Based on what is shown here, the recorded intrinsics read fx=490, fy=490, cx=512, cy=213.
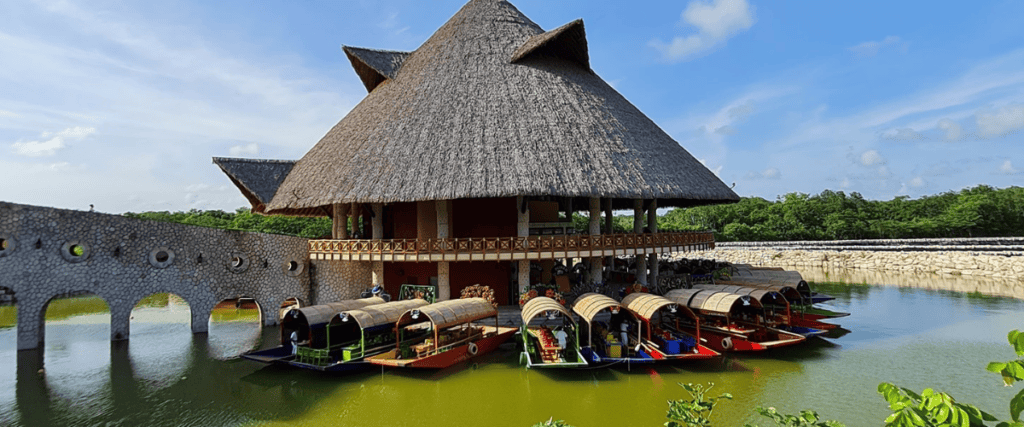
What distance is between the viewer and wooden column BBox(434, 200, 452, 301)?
23.2 meters

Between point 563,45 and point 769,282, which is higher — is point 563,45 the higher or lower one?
the higher one

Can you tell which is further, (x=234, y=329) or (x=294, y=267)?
(x=294, y=267)

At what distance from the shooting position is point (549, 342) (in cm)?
1823

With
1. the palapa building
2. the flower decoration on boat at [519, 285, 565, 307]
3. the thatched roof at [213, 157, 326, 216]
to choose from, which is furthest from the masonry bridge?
the flower decoration on boat at [519, 285, 565, 307]

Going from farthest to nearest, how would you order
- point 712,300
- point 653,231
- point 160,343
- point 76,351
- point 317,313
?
point 653,231
point 160,343
point 76,351
point 712,300
point 317,313

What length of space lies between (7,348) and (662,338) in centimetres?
2762

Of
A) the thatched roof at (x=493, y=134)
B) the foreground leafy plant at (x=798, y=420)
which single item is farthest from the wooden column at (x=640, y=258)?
the foreground leafy plant at (x=798, y=420)

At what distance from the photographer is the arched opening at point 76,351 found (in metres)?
16.5

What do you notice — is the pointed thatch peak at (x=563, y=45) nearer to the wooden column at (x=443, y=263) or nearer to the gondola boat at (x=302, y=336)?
the wooden column at (x=443, y=263)

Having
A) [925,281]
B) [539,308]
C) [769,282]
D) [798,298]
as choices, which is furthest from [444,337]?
[925,281]

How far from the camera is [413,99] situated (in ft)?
86.9

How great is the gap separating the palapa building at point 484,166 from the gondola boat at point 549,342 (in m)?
3.30

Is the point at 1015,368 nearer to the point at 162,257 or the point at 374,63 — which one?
the point at 162,257

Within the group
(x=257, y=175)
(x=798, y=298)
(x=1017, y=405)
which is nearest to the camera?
(x=1017, y=405)
